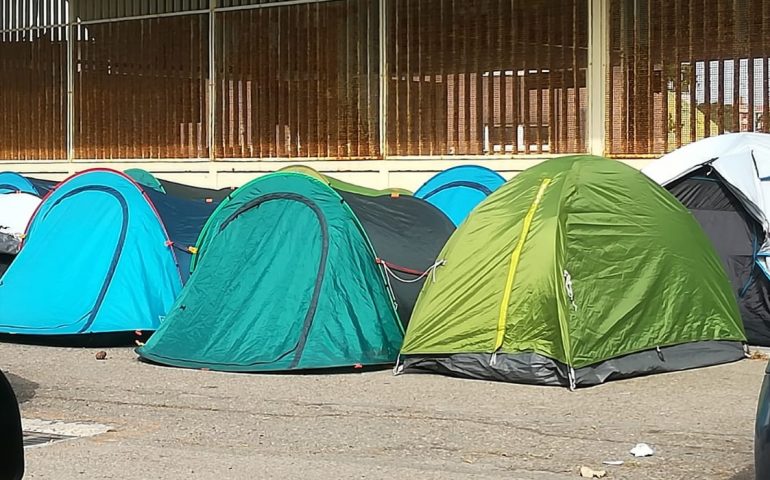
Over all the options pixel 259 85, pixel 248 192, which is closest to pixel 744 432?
pixel 248 192

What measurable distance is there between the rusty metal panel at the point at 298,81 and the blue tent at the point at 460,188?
2944mm

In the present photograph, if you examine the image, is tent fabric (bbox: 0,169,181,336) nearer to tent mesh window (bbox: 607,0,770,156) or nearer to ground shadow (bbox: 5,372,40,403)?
ground shadow (bbox: 5,372,40,403)

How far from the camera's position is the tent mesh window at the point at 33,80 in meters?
24.5

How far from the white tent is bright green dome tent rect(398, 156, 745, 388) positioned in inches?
257

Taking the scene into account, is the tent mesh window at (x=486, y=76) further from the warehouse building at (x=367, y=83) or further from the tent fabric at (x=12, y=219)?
the tent fabric at (x=12, y=219)

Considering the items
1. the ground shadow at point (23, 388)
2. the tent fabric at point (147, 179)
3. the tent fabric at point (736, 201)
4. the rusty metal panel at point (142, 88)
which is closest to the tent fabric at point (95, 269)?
the ground shadow at point (23, 388)

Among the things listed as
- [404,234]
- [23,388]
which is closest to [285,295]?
[404,234]

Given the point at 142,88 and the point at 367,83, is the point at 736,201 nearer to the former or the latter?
the point at 367,83

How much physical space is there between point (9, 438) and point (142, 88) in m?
20.2

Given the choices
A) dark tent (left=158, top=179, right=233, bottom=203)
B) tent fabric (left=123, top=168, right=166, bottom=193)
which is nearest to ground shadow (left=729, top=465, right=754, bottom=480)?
dark tent (left=158, top=179, right=233, bottom=203)

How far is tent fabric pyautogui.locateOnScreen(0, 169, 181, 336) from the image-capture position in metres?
13.0

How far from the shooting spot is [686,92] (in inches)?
672

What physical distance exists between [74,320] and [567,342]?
542 centimetres

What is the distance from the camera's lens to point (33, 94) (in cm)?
2498
